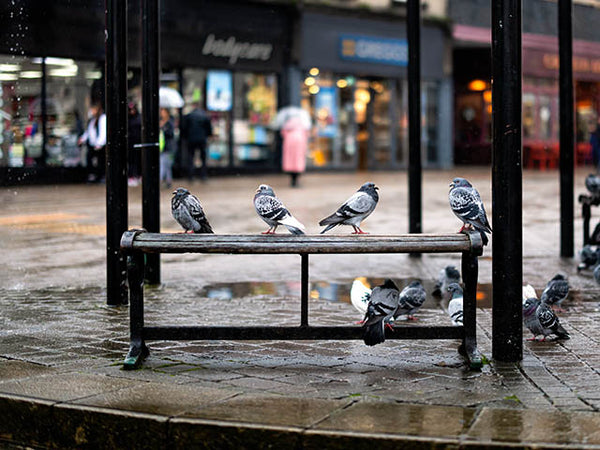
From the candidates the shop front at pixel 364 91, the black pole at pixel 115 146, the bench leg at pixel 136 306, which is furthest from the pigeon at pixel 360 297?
the shop front at pixel 364 91

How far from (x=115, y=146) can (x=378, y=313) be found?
2919mm

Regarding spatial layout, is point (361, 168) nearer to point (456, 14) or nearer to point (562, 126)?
point (456, 14)

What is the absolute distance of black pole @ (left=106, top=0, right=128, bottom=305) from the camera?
23.7ft

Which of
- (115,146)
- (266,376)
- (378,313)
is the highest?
(115,146)

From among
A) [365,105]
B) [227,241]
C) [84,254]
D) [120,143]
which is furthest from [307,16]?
[227,241]

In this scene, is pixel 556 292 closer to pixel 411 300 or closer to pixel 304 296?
pixel 411 300

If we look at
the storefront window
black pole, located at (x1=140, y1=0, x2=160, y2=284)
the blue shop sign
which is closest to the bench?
black pole, located at (x1=140, y1=0, x2=160, y2=284)

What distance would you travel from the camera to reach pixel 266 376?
16.4ft

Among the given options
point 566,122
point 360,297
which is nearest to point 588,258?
point 566,122

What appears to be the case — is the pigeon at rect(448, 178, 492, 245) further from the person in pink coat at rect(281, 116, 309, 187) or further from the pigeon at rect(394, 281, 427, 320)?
the person in pink coat at rect(281, 116, 309, 187)

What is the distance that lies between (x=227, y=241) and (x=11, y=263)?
523cm

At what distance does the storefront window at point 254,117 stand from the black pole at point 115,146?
21747mm

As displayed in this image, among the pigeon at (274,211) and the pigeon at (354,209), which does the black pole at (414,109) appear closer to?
the pigeon at (354,209)

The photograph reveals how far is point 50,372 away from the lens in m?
5.02
